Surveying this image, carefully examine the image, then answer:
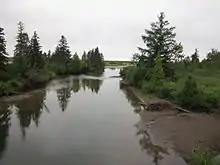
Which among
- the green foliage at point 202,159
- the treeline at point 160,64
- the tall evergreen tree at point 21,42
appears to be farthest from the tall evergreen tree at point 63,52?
the green foliage at point 202,159

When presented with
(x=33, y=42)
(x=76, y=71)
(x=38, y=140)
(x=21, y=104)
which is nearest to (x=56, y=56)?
(x=76, y=71)

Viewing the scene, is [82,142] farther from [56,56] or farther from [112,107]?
[56,56]

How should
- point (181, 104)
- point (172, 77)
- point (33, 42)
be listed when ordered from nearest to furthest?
point (181, 104) → point (172, 77) → point (33, 42)

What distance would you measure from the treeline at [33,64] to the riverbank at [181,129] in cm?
2030

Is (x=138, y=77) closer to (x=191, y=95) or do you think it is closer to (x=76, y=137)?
(x=191, y=95)

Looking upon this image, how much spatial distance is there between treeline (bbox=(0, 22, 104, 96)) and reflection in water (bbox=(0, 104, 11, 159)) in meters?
7.74

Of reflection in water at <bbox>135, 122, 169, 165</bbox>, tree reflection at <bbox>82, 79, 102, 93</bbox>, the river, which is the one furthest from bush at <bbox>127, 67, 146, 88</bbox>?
reflection in water at <bbox>135, 122, 169, 165</bbox>

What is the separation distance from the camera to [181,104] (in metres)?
30.8

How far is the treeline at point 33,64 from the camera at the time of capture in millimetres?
44856

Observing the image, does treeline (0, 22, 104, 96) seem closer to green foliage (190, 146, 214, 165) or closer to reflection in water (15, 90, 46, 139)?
reflection in water (15, 90, 46, 139)

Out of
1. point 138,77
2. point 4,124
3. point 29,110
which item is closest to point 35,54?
point 138,77

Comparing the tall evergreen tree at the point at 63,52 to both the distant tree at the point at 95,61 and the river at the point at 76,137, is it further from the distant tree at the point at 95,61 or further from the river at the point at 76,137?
the river at the point at 76,137

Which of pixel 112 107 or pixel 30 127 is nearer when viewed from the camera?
pixel 30 127

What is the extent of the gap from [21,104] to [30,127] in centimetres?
1110
